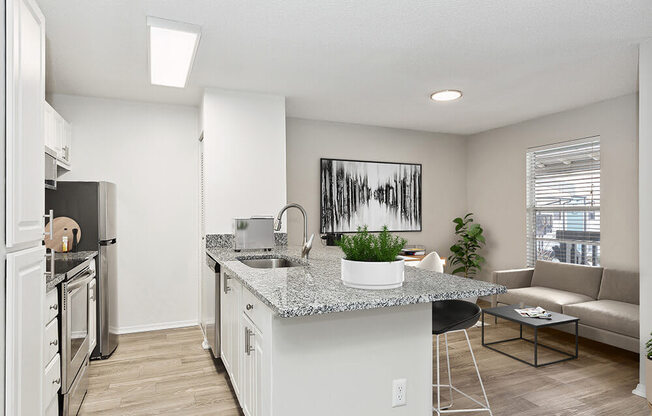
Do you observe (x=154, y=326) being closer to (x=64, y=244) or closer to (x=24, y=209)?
(x=64, y=244)

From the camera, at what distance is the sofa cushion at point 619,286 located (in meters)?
3.79

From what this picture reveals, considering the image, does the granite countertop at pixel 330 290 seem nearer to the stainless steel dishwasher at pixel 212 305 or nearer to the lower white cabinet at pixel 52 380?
the stainless steel dishwasher at pixel 212 305

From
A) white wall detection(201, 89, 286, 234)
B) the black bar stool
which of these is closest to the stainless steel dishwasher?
white wall detection(201, 89, 286, 234)

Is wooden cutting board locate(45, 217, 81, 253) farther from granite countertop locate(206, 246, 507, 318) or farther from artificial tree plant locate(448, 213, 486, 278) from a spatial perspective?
artificial tree plant locate(448, 213, 486, 278)

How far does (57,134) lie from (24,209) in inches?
90.0

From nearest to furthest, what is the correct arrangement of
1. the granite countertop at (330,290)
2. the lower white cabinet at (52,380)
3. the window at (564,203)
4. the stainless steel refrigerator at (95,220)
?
1. the granite countertop at (330,290)
2. the lower white cabinet at (52,380)
3. the stainless steel refrigerator at (95,220)
4. the window at (564,203)

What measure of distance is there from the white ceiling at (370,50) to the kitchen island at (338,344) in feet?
5.09

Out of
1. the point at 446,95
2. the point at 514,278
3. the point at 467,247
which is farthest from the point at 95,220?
the point at 467,247

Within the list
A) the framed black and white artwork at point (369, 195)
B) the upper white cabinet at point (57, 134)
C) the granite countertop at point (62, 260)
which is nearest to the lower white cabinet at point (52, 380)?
the granite countertop at point (62, 260)

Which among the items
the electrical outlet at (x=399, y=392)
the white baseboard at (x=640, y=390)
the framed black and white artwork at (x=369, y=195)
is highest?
the framed black and white artwork at (x=369, y=195)

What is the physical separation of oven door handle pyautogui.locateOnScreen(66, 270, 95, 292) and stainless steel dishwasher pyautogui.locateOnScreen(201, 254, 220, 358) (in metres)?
0.87

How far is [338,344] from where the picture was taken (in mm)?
1749

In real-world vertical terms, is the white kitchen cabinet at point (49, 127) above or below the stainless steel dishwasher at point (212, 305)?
above

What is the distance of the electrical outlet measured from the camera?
184 cm
